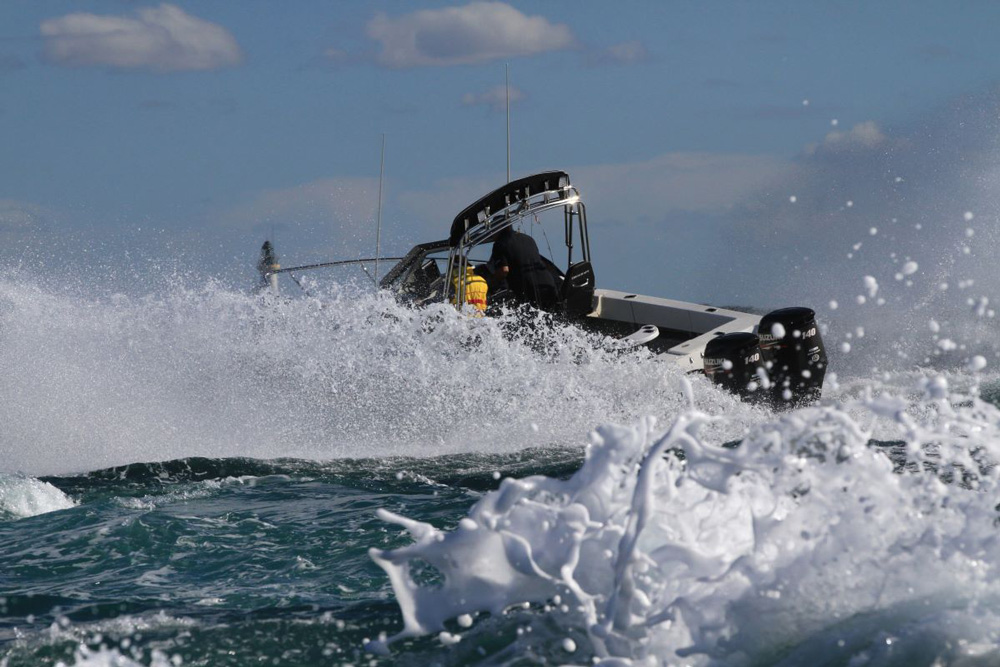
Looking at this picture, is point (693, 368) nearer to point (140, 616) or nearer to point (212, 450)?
point (212, 450)

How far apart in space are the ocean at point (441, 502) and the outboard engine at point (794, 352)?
348mm

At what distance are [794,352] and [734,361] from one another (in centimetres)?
54

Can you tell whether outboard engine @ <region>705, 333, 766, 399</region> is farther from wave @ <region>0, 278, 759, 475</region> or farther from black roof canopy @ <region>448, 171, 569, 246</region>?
black roof canopy @ <region>448, 171, 569, 246</region>

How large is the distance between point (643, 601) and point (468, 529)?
58 cm

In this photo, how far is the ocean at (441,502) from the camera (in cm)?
339

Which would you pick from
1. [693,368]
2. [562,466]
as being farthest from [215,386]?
[693,368]

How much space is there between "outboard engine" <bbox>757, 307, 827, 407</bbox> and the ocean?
348 millimetres

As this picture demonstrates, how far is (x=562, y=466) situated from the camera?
8062 mm

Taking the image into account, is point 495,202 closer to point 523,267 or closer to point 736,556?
point 523,267

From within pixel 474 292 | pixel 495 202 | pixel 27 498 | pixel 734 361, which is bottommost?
pixel 27 498

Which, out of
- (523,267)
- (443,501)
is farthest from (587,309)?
(443,501)

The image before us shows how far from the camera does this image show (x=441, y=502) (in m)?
6.61

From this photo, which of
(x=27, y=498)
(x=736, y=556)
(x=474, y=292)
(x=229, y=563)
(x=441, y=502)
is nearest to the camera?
(x=736, y=556)

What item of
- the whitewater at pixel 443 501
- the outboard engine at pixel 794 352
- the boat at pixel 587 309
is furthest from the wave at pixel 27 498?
the outboard engine at pixel 794 352
